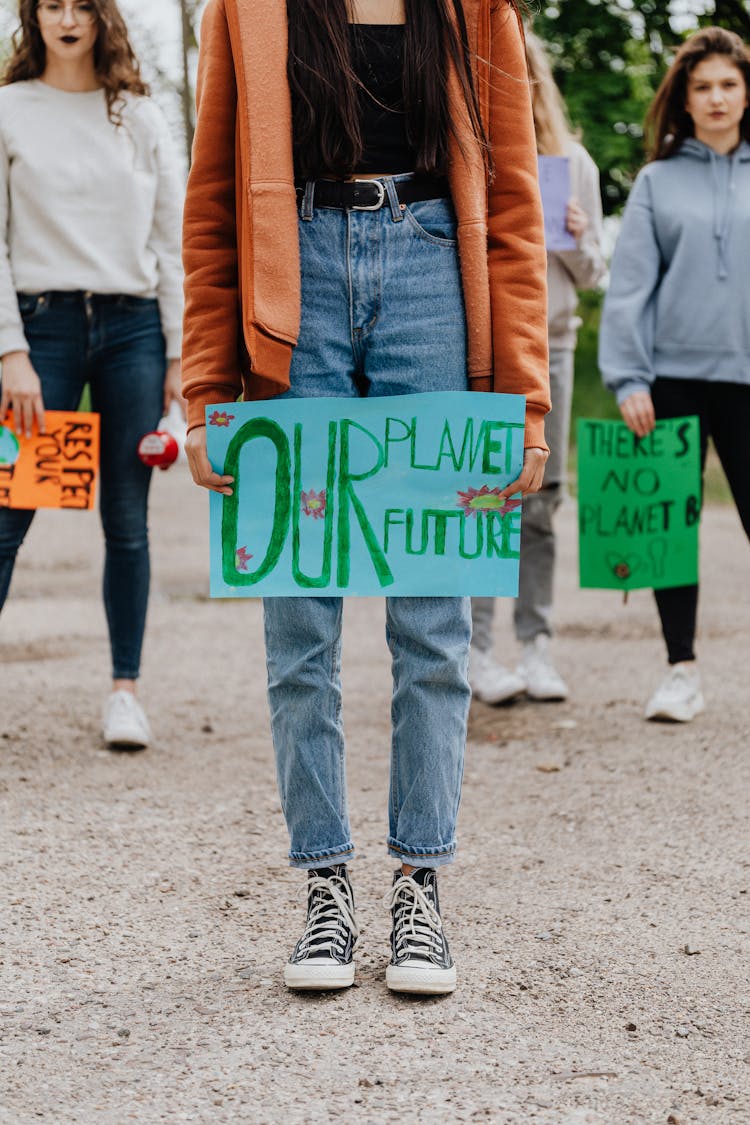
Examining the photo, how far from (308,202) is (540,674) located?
3.03m

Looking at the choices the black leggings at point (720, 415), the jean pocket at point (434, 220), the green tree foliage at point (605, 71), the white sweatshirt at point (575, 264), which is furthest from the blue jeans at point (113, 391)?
the green tree foliage at point (605, 71)

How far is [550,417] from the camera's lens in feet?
17.0

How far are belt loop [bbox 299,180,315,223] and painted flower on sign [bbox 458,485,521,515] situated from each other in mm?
574

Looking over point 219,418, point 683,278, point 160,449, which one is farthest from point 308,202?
point 683,278

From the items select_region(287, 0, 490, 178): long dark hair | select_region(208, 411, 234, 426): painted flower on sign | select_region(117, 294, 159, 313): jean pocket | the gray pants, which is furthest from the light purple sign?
select_region(208, 411, 234, 426): painted flower on sign

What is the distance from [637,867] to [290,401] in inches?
60.9

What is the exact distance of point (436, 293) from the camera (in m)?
2.64

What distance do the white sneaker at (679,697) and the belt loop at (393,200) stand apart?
8.93 feet

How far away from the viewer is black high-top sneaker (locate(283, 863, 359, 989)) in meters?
2.70

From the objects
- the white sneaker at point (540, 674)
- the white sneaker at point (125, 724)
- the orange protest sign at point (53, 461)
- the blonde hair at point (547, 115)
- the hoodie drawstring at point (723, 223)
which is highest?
the blonde hair at point (547, 115)

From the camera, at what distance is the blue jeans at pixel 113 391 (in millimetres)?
4309

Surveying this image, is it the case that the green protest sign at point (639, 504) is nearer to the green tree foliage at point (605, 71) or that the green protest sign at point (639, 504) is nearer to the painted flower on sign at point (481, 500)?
the painted flower on sign at point (481, 500)

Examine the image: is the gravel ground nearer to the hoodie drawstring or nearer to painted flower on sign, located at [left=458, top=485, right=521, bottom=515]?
painted flower on sign, located at [left=458, top=485, right=521, bottom=515]

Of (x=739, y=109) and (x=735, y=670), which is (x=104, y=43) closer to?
(x=739, y=109)
